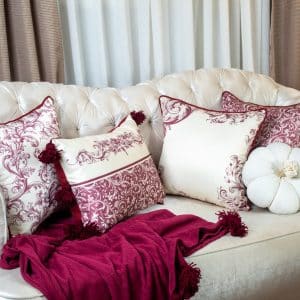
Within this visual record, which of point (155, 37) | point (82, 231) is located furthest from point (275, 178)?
Result: point (155, 37)

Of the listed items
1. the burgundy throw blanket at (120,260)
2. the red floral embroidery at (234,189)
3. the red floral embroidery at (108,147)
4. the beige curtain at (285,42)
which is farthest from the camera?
the beige curtain at (285,42)

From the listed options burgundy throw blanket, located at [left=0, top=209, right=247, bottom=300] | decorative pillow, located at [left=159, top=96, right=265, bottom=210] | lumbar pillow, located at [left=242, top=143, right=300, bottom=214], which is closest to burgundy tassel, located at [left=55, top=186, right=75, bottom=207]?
burgundy throw blanket, located at [left=0, top=209, right=247, bottom=300]

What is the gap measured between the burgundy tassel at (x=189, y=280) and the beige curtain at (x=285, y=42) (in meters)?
1.76

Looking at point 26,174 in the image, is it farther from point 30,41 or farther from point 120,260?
point 30,41

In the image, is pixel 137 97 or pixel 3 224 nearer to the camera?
pixel 3 224

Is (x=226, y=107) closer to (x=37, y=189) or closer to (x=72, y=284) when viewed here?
(x=37, y=189)

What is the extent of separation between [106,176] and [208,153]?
410 mm

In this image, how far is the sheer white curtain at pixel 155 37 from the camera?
2062 mm

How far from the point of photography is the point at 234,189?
4.92ft

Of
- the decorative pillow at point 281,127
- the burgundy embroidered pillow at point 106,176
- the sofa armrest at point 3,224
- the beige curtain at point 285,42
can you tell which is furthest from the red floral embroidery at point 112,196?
the beige curtain at point 285,42

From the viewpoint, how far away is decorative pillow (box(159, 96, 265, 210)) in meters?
1.51

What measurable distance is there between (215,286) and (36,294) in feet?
1.69

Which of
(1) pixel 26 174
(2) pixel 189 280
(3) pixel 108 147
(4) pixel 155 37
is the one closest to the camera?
(2) pixel 189 280

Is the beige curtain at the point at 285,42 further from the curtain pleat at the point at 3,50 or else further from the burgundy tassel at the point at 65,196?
the burgundy tassel at the point at 65,196
